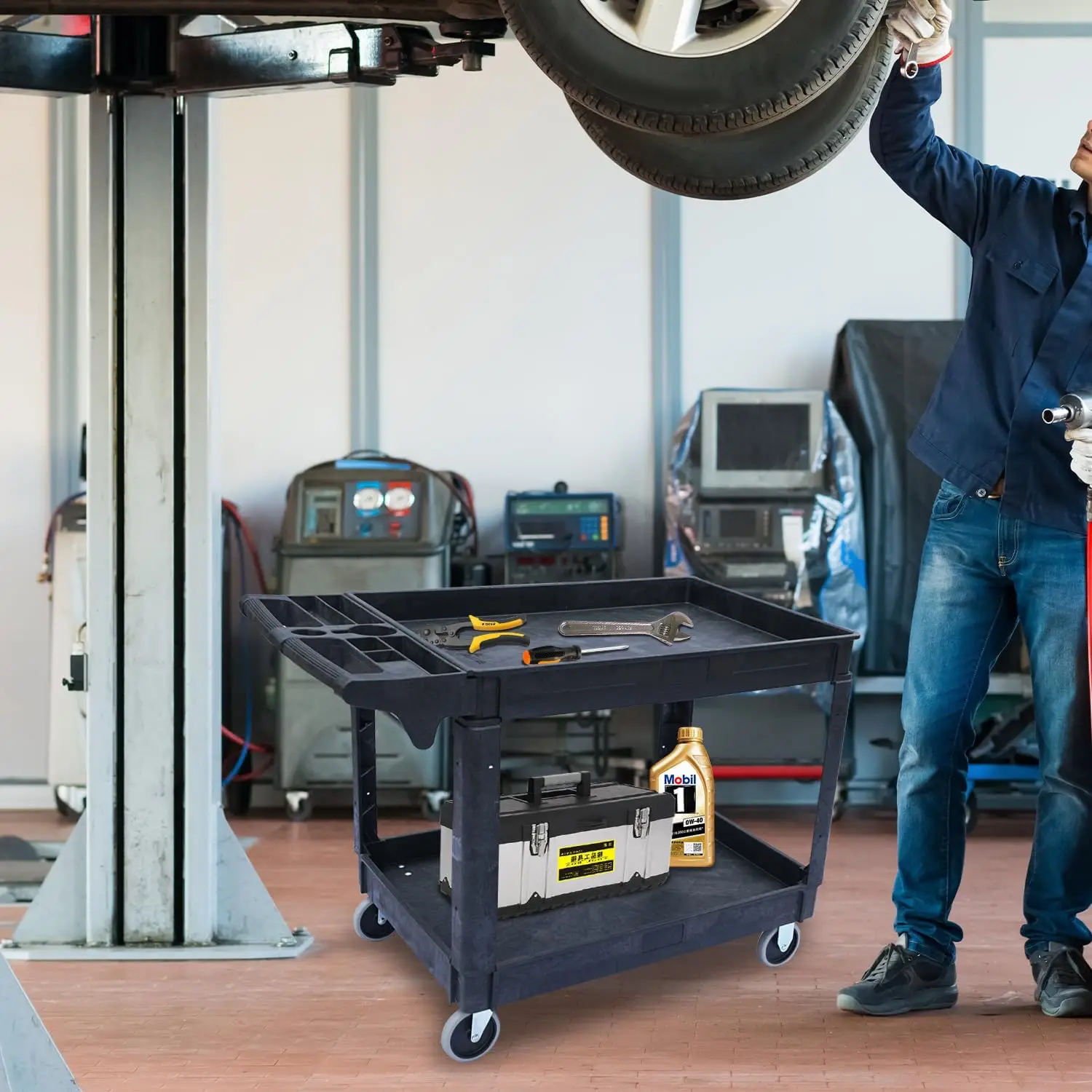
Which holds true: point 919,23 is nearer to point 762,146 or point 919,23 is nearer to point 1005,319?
point 762,146

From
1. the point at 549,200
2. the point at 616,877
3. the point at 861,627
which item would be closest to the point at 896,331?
the point at 861,627

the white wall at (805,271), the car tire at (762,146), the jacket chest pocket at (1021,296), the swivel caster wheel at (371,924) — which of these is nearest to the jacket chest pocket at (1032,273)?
the jacket chest pocket at (1021,296)

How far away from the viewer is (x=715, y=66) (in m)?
1.69

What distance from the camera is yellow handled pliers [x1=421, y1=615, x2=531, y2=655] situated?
2.26 meters

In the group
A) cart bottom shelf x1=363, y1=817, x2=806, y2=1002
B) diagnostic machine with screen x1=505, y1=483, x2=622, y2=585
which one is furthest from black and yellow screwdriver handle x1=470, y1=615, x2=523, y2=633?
diagnostic machine with screen x1=505, y1=483, x2=622, y2=585

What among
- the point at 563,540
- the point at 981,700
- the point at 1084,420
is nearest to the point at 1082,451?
the point at 1084,420

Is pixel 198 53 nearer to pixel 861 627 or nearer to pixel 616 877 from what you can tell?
pixel 616 877

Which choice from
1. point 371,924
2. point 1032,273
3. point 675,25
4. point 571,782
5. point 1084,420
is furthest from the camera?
point 371,924

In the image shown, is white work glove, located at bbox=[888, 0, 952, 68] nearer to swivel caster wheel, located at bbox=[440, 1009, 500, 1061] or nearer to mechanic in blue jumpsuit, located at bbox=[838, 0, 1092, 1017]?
mechanic in blue jumpsuit, located at bbox=[838, 0, 1092, 1017]

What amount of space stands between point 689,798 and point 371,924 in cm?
78

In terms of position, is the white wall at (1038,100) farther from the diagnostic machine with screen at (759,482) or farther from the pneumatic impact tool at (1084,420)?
the pneumatic impact tool at (1084,420)

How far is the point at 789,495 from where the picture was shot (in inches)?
152

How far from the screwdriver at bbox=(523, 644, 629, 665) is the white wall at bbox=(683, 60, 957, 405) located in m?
2.39

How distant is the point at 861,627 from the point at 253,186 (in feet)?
8.70
